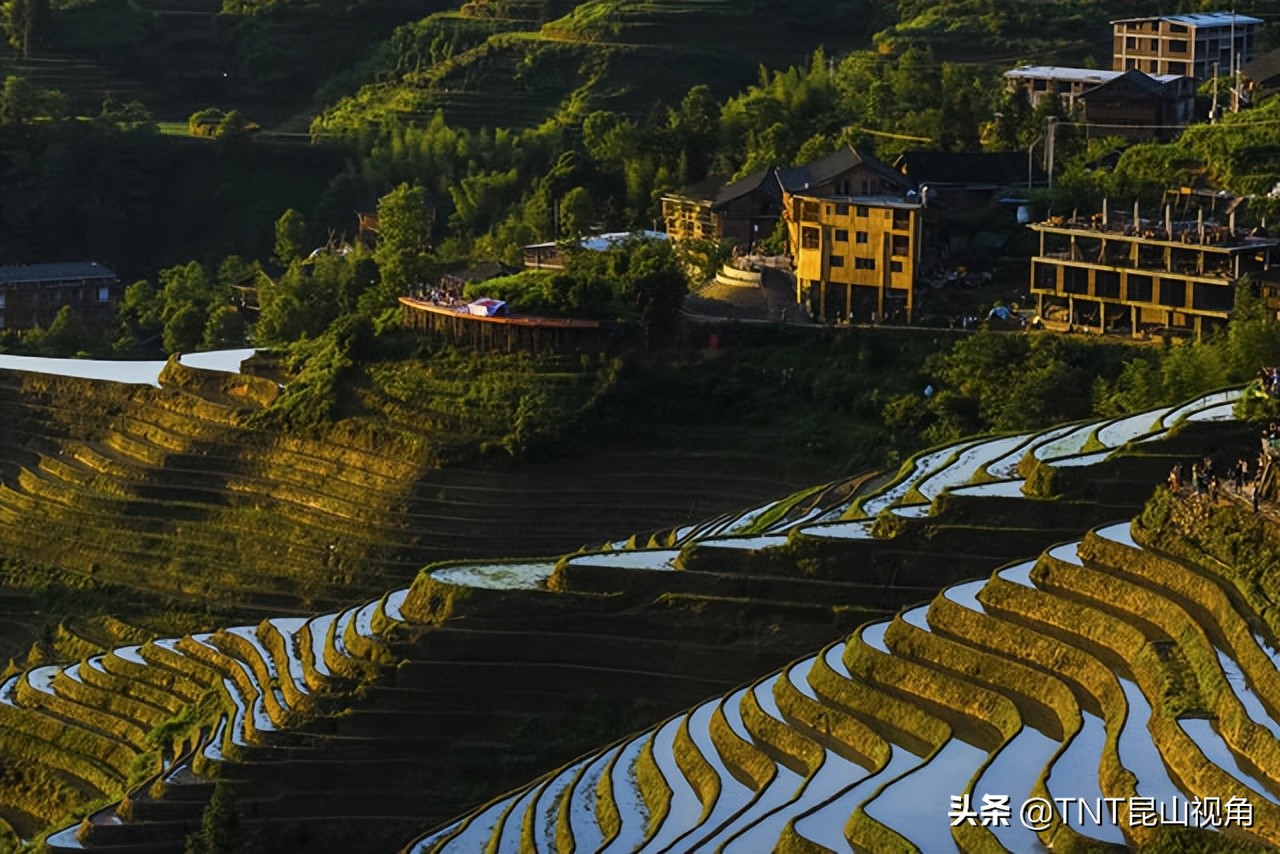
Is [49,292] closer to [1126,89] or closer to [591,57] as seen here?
[591,57]

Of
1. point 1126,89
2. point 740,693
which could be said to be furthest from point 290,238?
point 740,693

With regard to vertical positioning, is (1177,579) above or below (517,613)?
above

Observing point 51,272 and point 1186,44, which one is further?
point 51,272

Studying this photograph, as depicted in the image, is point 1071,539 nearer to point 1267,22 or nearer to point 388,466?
point 388,466

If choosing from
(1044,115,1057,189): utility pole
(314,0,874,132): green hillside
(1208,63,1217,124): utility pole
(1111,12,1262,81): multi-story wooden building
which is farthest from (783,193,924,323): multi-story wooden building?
(314,0,874,132): green hillside

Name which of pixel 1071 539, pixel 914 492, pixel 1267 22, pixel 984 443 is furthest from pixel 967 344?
pixel 1267 22

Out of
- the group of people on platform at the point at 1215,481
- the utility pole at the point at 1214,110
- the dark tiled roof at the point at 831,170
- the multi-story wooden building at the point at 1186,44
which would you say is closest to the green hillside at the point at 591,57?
the multi-story wooden building at the point at 1186,44

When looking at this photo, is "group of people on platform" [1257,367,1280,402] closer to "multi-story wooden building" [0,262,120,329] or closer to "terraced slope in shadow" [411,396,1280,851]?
"terraced slope in shadow" [411,396,1280,851]
